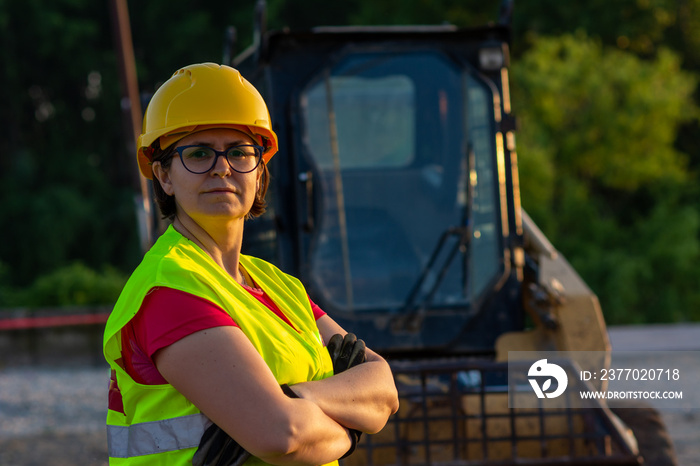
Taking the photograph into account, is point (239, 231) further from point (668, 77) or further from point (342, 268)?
point (668, 77)

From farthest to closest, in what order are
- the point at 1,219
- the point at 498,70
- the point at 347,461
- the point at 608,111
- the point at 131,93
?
1. the point at 1,219
2. the point at 608,111
3. the point at 131,93
4. the point at 498,70
5. the point at 347,461

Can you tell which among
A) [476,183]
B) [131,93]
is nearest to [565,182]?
[131,93]

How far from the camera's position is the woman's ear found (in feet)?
6.74

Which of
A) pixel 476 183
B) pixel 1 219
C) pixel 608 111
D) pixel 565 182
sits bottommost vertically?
pixel 1 219

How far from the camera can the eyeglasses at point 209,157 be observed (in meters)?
2.00

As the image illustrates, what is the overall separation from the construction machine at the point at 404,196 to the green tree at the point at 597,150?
11172 millimetres

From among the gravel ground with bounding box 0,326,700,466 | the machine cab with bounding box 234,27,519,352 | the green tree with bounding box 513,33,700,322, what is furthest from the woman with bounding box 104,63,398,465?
the green tree with bounding box 513,33,700,322

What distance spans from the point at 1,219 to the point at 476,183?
25781 mm

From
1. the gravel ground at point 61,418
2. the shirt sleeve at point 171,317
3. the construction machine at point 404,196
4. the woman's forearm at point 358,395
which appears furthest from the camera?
the gravel ground at point 61,418

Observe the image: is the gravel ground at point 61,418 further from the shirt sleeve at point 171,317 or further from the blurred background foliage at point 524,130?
the shirt sleeve at point 171,317

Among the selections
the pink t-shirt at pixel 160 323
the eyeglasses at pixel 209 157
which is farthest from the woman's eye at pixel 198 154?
the pink t-shirt at pixel 160 323

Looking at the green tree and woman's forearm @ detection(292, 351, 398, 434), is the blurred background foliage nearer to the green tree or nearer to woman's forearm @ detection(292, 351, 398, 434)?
the green tree

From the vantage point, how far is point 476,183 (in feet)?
18.0

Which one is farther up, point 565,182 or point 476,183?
point 476,183
